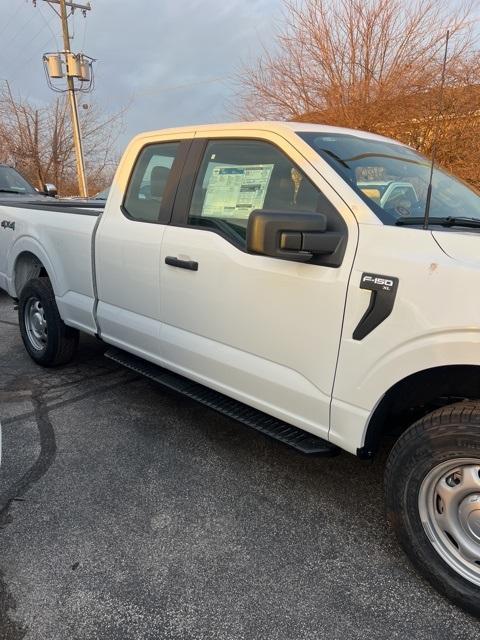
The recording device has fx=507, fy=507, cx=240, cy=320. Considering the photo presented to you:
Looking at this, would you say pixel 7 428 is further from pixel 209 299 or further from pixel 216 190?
pixel 216 190

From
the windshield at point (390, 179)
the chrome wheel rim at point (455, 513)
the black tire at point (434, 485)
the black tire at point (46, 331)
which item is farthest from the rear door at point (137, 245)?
the chrome wheel rim at point (455, 513)

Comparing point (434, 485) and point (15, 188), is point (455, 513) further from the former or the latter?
point (15, 188)

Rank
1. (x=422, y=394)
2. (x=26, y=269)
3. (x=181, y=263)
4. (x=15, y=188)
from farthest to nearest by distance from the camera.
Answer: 1. (x=15, y=188)
2. (x=26, y=269)
3. (x=181, y=263)
4. (x=422, y=394)

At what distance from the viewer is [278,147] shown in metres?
2.60

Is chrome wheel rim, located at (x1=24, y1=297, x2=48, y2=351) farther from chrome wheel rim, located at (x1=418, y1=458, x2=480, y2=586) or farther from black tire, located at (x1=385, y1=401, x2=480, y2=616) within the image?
chrome wheel rim, located at (x1=418, y1=458, x2=480, y2=586)

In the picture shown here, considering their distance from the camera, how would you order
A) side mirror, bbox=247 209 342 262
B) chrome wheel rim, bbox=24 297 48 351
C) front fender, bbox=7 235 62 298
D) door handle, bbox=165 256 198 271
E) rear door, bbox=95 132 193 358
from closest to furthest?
side mirror, bbox=247 209 342 262 → door handle, bbox=165 256 198 271 → rear door, bbox=95 132 193 358 → front fender, bbox=7 235 62 298 → chrome wheel rim, bbox=24 297 48 351

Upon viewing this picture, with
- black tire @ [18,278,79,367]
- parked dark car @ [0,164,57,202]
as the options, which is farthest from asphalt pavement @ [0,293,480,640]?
parked dark car @ [0,164,57,202]

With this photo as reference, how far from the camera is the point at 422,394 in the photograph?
2215 millimetres

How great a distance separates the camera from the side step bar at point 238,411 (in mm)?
2480

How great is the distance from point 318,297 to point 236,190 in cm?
90

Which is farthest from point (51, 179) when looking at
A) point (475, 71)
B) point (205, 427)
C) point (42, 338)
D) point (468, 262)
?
point (468, 262)

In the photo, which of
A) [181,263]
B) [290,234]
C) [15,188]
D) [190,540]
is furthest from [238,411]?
[15,188]

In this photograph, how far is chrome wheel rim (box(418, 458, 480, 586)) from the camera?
2029 millimetres

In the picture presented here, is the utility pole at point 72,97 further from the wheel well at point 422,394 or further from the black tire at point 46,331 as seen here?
the wheel well at point 422,394
